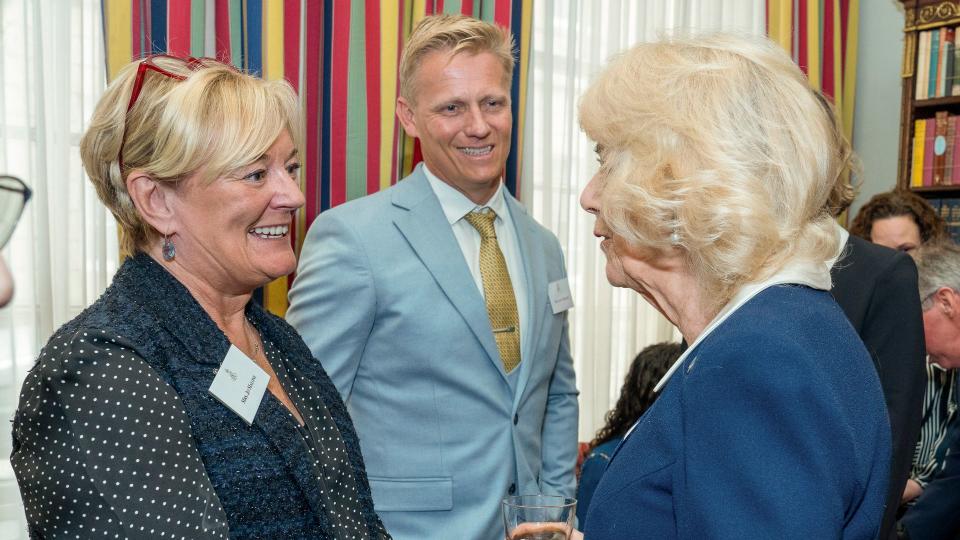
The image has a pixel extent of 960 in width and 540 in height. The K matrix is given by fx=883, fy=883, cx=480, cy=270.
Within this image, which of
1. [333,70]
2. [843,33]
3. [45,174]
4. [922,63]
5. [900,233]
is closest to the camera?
[45,174]

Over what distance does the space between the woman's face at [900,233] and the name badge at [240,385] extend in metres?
2.83

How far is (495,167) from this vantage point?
2285 mm

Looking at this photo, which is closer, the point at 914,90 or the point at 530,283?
the point at 530,283

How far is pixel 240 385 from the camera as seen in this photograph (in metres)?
1.39

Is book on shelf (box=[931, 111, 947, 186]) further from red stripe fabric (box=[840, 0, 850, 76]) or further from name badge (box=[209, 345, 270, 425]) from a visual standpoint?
name badge (box=[209, 345, 270, 425])

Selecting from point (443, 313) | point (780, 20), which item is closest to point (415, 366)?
point (443, 313)

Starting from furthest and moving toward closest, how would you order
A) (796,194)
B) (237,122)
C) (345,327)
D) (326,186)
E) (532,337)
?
(326,186) → (532,337) → (345,327) → (237,122) → (796,194)

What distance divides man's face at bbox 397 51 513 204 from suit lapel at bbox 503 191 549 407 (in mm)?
123

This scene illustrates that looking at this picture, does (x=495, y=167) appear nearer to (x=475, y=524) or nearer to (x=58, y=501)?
(x=475, y=524)

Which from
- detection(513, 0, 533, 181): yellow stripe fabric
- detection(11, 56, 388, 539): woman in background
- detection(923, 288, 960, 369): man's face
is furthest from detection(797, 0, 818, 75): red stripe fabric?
detection(11, 56, 388, 539): woman in background

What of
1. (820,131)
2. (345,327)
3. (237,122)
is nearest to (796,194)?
(820,131)

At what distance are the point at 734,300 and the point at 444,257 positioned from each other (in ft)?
3.68

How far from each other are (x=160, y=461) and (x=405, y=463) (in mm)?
953

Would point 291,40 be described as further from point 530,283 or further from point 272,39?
point 530,283
